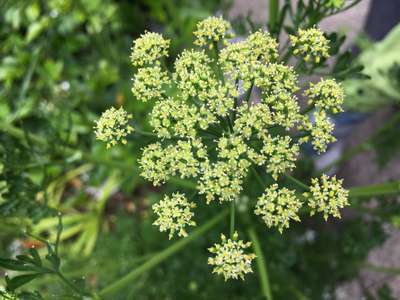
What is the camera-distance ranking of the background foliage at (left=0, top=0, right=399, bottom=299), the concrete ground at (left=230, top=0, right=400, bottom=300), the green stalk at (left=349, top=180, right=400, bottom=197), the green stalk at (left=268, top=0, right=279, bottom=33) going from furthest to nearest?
the concrete ground at (left=230, top=0, right=400, bottom=300) < the background foliage at (left=0, top=0, right=399, bottom=299) < the green stalk at (left=268, top=0, right=279, bottom=33) < the green stalk at (left=349, top=180, right=400, bottom=197)

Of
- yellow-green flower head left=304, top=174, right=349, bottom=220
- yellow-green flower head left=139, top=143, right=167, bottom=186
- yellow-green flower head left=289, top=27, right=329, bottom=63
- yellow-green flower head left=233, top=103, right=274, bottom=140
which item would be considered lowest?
yellow-green flower head left=304, top=174, right=349, bottom=220

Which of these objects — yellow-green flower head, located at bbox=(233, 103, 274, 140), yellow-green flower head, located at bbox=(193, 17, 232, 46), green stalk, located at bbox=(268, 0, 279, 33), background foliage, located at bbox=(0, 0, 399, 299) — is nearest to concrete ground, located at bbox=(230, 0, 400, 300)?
background foliage, located at bbox=(0, 0, 399, 299)

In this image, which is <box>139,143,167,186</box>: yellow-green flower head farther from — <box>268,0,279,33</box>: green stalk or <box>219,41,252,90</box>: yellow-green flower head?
<box>268,0,279,33</box>: green stalk

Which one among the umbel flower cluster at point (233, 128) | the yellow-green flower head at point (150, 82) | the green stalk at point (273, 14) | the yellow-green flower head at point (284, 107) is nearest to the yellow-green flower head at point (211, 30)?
the umbel flower cluster at point (233, 128)

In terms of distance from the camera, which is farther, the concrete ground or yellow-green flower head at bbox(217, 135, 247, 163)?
the concrete ground

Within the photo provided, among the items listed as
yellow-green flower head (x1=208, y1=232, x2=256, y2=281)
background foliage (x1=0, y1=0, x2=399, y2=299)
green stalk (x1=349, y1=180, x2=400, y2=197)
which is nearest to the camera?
yellow-green flower head (x1=208, y1=232, x2=256, y2=281)

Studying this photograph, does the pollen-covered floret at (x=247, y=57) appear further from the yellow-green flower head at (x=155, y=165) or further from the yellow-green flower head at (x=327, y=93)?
the yellow-green flower head at (x=155, y=165)

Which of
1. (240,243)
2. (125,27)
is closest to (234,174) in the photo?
(240,243)

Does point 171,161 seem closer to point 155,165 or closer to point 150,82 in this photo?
point 155,165
